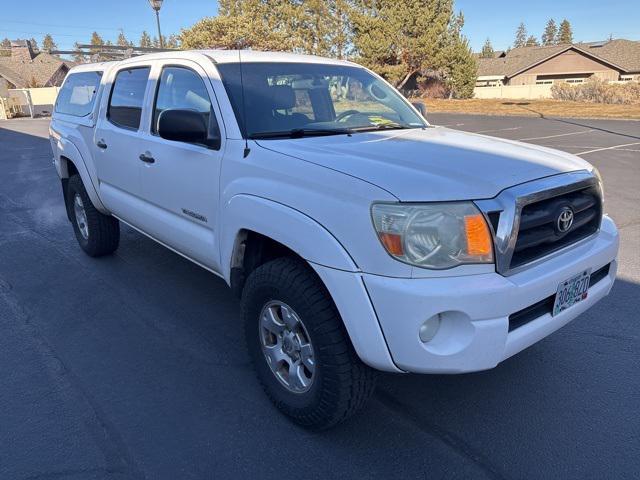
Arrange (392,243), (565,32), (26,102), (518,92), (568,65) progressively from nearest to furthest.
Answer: (392,243) → (26,102) → (518,92) → (568,65) → (565,32)

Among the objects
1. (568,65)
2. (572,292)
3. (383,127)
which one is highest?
(568,65)

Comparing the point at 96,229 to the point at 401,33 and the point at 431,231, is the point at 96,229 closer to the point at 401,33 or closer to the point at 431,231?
the point at 431,231

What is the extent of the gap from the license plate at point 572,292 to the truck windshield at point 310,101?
5.03 feet

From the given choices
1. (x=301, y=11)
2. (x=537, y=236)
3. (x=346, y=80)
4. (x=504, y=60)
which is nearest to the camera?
(x=537, y=236)

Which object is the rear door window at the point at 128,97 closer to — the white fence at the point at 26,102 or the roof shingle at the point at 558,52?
the white fence at the point at 26,102

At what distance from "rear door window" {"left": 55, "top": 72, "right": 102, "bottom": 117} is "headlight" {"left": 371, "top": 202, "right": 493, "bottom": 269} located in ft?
12.4

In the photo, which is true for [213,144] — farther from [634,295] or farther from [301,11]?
[301,11]

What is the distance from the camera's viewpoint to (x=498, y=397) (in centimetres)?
288

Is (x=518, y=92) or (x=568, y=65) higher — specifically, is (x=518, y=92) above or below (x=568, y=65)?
below

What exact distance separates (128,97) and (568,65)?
56690 mm

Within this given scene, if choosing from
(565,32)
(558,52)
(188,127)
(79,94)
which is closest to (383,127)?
(188,127)

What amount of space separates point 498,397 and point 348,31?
4168 cm

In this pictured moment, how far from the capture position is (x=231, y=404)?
9.32 feet

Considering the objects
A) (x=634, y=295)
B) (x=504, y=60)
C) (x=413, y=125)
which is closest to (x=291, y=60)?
(x=413, y=125)
